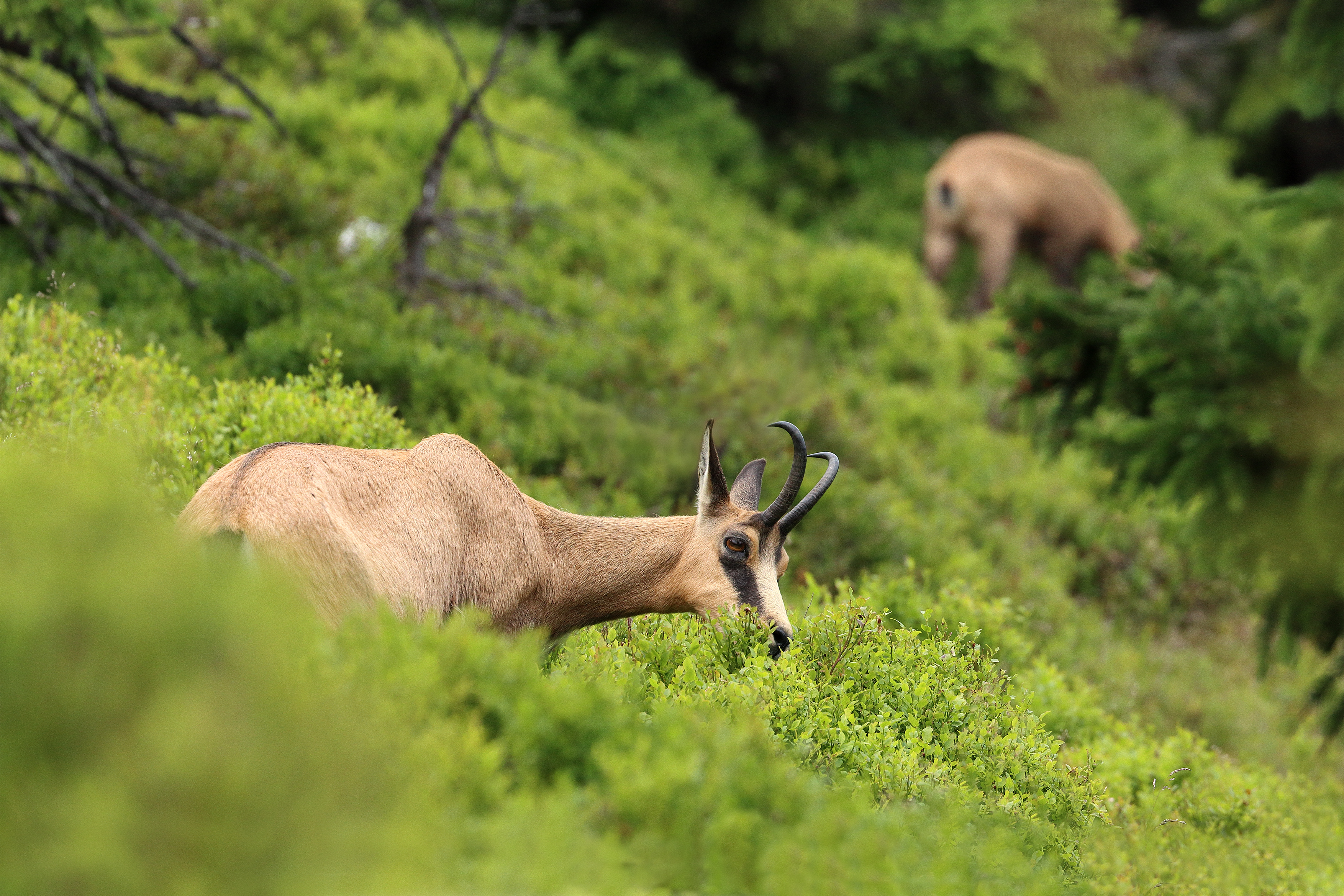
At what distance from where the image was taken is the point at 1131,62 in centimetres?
2212

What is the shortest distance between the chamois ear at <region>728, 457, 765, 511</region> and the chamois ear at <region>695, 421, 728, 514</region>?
0.32m

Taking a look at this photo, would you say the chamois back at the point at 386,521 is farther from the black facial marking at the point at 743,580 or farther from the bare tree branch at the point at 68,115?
the bare tree branch at the point at 68,115

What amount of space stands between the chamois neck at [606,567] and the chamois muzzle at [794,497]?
45 cm

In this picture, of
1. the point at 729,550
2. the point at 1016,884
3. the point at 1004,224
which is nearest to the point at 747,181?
the point at 1004,224

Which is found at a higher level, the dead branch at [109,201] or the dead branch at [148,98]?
the dead branch at [148,98]

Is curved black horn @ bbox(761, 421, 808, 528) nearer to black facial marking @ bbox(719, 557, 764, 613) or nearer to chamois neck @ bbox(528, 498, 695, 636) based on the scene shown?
black facial marking @ bbox(719, 557, 764, 613)

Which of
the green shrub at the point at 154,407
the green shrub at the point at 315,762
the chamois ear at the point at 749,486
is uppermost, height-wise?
the green shrub at the point at 315,762

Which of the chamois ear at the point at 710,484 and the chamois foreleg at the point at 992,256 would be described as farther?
the chamois foreleg at the point at 992,256

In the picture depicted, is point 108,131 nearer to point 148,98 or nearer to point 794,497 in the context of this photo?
point 148,98

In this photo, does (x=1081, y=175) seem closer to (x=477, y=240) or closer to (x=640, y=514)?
(x=477, y=240)

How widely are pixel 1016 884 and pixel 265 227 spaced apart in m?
9.35

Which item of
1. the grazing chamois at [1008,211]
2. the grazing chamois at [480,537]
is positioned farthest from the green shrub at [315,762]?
the grazing chamois at [1008,211]

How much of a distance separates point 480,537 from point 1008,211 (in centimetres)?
1340

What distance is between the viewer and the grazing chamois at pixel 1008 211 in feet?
55.8
